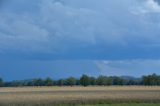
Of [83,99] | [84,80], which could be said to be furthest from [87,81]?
[83,99]

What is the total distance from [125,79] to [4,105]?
14614 centimetres

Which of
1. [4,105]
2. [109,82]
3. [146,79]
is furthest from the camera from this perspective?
[109,82]

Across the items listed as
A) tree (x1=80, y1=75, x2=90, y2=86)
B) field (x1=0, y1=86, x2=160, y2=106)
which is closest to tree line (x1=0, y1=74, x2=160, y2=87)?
tree (x1=80, y1=75, x2=90, y2=86)

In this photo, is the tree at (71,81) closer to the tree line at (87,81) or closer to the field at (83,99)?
the tree line at (87,81)

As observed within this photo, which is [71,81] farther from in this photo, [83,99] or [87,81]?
[83,99]

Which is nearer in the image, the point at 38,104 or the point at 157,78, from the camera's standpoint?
the point at 38,104

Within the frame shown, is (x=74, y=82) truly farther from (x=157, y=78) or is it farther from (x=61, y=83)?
(x=157, y=78)

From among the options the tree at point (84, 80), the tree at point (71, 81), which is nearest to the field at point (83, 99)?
the tree at point (84, 80)

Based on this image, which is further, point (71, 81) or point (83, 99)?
→ point (71, 81)

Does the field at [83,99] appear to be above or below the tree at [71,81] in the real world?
below

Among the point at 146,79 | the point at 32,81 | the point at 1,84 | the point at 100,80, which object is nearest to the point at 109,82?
the point at 100,80

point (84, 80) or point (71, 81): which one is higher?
point (71, 81)

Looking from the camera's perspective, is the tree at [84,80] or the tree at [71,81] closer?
the tree at [84,80]

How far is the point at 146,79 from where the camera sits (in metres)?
173
